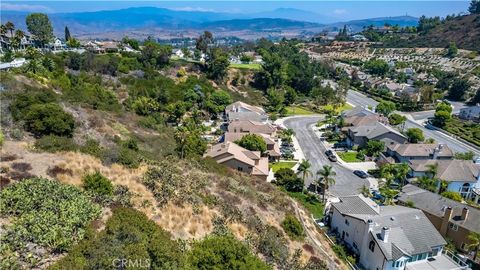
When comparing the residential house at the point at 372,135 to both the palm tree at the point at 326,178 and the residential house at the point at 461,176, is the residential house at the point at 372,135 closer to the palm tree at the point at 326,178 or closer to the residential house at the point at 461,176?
the residential house at the point at 461,176

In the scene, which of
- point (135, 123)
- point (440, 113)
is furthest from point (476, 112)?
point (135, 123)

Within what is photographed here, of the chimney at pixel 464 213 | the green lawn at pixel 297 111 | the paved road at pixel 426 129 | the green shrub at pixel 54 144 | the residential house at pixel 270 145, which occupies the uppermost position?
the green shrub at pixel 54 144

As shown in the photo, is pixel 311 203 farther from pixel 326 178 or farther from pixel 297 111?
pixel 297 111

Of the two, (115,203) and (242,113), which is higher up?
(115,203)

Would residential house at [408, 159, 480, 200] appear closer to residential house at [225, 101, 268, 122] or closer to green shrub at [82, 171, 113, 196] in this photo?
residential house at [225, 101, 268, 122]

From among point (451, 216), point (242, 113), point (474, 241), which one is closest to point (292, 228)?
point (474, 241)

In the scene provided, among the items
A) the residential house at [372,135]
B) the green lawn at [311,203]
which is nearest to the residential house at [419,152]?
the residential house at [372,135]
